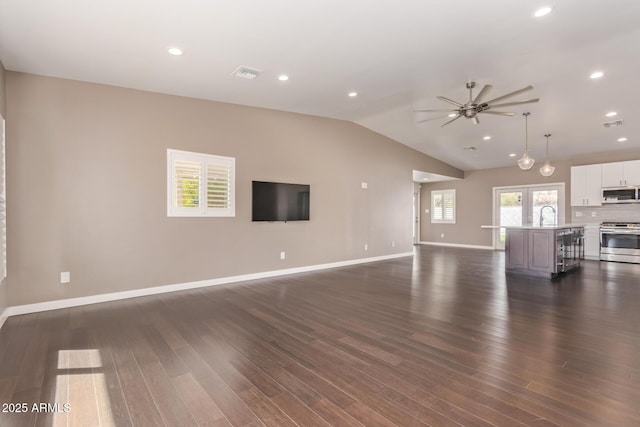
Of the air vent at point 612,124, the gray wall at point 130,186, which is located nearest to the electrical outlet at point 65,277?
the gray wall at point 130,186

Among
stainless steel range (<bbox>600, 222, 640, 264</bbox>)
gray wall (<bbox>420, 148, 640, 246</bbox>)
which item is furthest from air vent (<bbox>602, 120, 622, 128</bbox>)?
stainless steel range (<bbox>600, 222, 640, 264</bbox>)

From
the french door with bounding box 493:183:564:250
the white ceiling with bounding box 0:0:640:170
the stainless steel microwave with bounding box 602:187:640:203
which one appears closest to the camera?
the white ceiling with bounding box 0:0:640:170

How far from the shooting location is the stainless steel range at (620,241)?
7258mm

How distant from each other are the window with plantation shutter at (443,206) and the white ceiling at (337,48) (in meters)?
5.99

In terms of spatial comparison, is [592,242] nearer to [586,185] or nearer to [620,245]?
[620,245]

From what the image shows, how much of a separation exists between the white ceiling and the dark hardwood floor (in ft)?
9.67

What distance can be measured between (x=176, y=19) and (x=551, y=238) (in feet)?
21.7

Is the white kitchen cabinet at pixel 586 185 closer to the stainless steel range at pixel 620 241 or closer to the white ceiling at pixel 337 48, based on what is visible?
the stainless steel range at pixel 620 241

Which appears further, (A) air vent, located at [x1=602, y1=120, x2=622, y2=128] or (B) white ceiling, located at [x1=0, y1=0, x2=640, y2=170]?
(A) air vent, located at [x1=602, y1=120, x2=622, y2=128]

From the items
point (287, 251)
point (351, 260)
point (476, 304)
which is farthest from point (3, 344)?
point (351, 260)

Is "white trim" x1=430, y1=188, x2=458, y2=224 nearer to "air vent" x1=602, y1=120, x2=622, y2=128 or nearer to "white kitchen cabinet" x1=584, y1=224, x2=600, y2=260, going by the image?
"white kitchen cabinet" x1=584, y1=224, x2=600, y2=260

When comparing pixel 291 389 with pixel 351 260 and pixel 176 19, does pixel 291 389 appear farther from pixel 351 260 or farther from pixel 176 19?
pixel 351 260

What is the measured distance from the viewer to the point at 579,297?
4.37 metres

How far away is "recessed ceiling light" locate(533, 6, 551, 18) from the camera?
288cm
